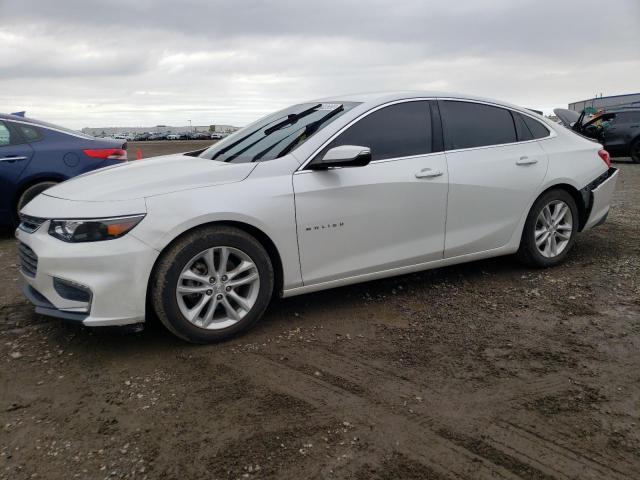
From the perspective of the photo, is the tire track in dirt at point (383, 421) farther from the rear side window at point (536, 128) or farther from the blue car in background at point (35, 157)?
the blue car in background at point (35, 157)

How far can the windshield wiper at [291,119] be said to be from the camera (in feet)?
13.9

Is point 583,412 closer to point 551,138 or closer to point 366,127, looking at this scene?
point 366,127

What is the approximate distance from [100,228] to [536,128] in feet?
12.2

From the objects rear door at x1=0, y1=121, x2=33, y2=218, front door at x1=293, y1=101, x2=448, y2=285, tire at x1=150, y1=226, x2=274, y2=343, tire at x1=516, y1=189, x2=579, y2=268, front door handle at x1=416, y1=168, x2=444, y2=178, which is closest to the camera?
tire at x1=150, y1=226, x2=274, y2=343

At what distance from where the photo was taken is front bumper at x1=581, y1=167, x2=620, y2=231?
4.91 m

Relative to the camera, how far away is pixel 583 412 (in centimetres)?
260

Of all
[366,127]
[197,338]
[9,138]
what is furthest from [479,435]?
[9,138]

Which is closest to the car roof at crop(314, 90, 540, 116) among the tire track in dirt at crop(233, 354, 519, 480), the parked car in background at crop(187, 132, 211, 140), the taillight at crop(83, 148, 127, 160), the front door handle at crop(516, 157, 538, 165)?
the front door handle at crop(516, 157, 538, 165)

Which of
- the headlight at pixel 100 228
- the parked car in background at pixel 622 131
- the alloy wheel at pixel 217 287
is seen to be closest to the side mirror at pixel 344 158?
the alloy wheel at pixel 217 287

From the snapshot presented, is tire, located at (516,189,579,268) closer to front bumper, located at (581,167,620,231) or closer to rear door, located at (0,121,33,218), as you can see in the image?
front bumper, located at (581,167,620,231)

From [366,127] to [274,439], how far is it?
7.70 ft

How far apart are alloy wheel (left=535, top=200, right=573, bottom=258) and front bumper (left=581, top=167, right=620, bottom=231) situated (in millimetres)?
255

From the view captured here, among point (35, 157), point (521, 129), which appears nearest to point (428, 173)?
point (521, 129)

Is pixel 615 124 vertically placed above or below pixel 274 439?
above
